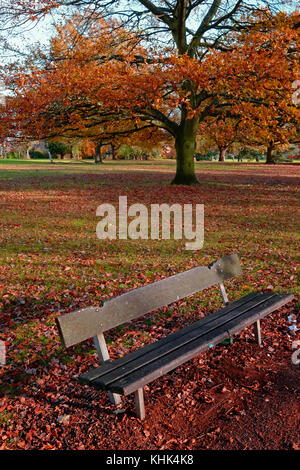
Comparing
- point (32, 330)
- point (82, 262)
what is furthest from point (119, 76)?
point (32, 330)

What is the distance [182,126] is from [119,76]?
193 inches

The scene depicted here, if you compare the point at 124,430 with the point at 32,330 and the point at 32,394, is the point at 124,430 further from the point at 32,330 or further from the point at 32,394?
the point at 32,330

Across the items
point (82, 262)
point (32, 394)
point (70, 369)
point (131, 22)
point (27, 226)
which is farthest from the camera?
point (131, 22)

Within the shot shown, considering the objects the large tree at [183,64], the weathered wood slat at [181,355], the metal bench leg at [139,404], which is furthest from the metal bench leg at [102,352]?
the large tree at [183,64]

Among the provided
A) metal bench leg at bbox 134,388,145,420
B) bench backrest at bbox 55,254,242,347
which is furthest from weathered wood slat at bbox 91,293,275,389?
bench backrest at bbox 55,254,242,347

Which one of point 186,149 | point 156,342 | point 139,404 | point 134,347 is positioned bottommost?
Answer: point 134,347

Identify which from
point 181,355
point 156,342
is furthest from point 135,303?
point 181,355

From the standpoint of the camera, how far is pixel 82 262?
24.1 feet

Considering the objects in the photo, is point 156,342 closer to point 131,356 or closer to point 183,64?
point 131,356

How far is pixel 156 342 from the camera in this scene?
368 centimetres

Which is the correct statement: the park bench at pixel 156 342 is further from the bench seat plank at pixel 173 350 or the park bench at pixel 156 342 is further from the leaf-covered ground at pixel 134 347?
the leaf-covered ground at pixel 134 347

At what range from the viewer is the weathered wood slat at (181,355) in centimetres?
289

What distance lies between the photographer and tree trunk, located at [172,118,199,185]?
19.2 m

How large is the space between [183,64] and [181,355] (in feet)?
41.8
